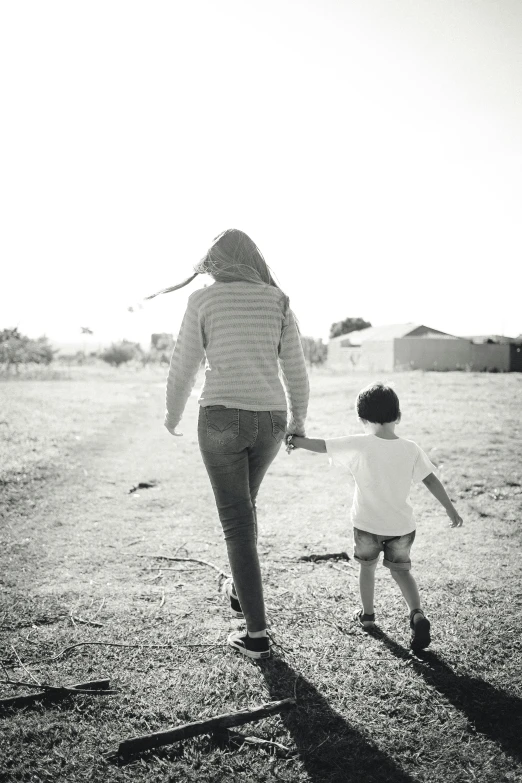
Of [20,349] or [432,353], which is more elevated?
[20,349]

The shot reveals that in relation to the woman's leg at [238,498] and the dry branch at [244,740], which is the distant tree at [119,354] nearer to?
the woman's leg at [238,498]

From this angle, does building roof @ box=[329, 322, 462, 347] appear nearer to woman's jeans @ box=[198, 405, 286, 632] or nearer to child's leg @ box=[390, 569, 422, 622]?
→ child's leg @ box=[390, 569, 422, 622]

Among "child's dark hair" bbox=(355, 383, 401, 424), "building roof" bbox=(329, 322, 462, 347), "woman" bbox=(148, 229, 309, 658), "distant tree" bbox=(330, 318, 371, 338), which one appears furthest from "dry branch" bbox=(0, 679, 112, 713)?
"distant tree" bbox=(330, 318, 371, 338)

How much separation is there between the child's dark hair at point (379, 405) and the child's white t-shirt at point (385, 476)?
0.12 metres

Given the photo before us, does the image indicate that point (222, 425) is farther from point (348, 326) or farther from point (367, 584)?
point (348, 326)

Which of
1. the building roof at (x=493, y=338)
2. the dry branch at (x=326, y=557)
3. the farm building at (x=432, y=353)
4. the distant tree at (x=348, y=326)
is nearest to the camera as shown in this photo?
the dry branch at (x=326, y=557)

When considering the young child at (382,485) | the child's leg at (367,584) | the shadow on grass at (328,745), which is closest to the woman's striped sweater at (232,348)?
the young child at (382,485)

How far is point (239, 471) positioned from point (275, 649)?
1.01 meters

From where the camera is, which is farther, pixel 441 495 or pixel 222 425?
pixel 441 495

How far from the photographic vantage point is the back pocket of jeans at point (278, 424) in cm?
273

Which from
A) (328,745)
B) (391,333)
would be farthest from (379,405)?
(391,333)

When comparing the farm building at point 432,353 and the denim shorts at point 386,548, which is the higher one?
the farm building at point 432,353

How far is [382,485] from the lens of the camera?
9.78 feet

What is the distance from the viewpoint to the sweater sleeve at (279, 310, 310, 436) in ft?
9.54
